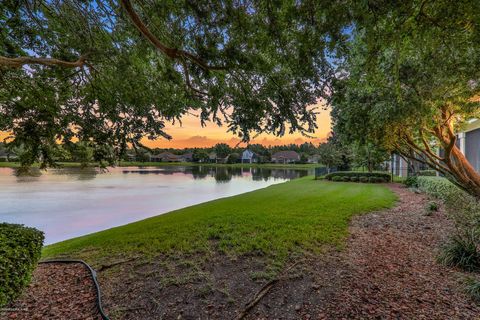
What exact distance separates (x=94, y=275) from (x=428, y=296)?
17.6ft

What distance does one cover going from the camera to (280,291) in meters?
3.87

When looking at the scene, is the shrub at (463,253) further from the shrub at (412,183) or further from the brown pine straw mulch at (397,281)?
the shrub at (412,183)

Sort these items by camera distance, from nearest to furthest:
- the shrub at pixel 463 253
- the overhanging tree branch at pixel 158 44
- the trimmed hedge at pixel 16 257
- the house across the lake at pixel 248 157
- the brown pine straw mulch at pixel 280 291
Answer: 1. the trimmed hedge at pixel 16 257
2. the brown pine straw mulch at pixel 280 291
3. the overhanging tree branch at pixel 158 44
4. the shrub at pixel 463 253
5. the house across the lake at pixel 248 157

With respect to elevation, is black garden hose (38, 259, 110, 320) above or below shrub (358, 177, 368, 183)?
below

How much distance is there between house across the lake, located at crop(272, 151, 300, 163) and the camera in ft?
252

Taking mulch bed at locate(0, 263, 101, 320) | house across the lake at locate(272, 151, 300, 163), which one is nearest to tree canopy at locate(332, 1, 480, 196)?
mulch bed at locate(0, 263, 101, 320)

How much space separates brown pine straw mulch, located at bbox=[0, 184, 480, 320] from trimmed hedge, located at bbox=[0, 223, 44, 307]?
15.7 inches

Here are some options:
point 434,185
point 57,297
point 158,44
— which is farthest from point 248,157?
point 57,297

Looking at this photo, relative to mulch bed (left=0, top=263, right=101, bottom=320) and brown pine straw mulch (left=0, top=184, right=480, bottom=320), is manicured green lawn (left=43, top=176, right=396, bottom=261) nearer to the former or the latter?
brown pine straw mulch (left=0, top=184, right=480, bottom=320)

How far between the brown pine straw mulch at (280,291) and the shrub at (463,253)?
0.22 m

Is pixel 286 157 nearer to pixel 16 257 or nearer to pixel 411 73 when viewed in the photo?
pixel 411 73

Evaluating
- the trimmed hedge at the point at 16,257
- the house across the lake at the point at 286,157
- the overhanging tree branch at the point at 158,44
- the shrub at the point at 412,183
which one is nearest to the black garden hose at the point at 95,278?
the trimmed hedge at the point at 16,257

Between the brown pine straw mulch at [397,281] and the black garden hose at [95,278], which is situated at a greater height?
the brown pine straw mulch at [397,281]

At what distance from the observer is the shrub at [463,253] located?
4566 millimetres
